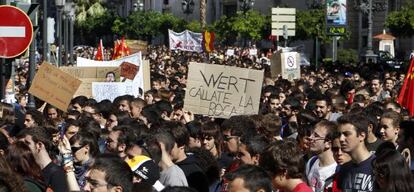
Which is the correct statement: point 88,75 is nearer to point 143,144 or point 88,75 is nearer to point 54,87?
point 54,87

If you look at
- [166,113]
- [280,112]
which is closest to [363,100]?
[280,112]

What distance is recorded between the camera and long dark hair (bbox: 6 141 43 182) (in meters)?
6.97

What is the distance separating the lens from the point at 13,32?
473 inches

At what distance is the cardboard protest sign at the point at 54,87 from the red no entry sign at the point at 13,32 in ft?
3.88

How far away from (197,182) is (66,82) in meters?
5.23

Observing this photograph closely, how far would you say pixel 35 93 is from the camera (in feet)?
43.3

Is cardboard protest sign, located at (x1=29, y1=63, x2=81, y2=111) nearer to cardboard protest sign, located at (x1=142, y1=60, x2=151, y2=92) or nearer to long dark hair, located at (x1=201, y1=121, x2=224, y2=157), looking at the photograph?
long dark hair, located at (x1=201, y1=121, x2=224, y2=157)

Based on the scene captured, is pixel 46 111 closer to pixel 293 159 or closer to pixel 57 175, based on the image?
pixel 57 175

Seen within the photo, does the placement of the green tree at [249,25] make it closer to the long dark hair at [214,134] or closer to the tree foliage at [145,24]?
the tree foliage at [145,24]

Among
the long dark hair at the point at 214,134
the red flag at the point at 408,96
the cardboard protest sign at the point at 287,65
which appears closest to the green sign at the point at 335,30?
the cardboard protest sign at the point at 287,65

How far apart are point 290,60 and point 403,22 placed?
33.2m

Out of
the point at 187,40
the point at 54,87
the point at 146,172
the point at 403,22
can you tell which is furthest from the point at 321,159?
the point at 403,22

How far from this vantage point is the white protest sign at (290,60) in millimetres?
→ 25045

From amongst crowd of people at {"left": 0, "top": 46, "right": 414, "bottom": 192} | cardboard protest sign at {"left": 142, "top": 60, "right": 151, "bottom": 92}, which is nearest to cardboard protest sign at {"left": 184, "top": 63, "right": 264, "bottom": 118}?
crowd of people at {"left": 0, "top": 46, "right": 414, "bottom": 192}
